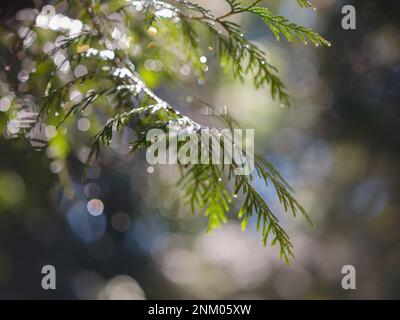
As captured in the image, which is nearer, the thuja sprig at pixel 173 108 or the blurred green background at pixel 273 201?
the thuja sprig at pixel 173 108

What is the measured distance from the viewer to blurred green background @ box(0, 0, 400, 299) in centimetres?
491

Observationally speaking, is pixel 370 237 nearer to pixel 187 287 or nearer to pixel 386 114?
pixel 386 114

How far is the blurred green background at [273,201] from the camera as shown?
4.91 meters

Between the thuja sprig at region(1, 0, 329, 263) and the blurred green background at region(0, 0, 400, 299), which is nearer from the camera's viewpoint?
the thuja sprig at region(1, 0, 329, 263)

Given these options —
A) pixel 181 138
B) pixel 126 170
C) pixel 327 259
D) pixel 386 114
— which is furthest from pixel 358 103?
pixel 181 138

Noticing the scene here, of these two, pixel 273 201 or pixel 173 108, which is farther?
pixel 273 201

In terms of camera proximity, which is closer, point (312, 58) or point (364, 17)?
point (364, 17)

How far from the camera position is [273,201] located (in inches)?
204

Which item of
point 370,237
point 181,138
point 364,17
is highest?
point 364,17

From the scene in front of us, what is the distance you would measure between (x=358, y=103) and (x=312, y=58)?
3.18 ft

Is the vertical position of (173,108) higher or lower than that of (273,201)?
lower

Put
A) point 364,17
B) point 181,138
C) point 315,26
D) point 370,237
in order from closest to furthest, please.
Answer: point 181,138, point 364,17, point 315,26, point 370,237
